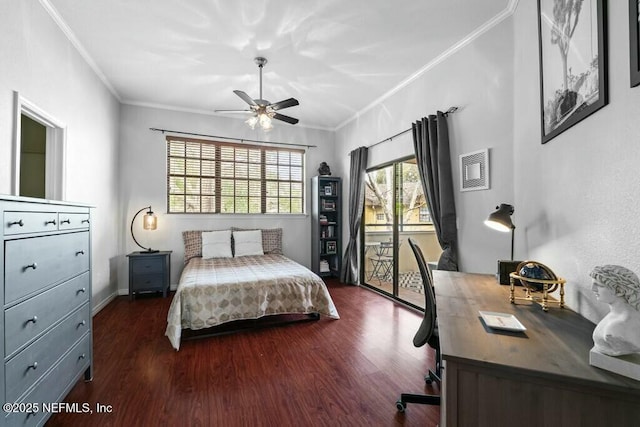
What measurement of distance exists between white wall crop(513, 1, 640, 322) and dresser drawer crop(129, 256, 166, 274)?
14.6ft

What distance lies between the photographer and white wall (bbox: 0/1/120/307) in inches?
76.8

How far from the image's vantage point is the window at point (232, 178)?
467 centimetres

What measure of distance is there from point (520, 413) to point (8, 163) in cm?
322

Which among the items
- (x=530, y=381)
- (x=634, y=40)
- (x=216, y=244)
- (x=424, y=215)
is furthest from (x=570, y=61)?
(x=216, y=244)

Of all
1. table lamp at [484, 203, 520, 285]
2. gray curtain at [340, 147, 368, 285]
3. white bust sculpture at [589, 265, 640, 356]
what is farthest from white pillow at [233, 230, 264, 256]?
white bust sculpture at [589, 265, 640, 356]

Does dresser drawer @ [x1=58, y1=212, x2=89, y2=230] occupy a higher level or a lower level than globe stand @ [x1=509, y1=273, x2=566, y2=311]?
higher

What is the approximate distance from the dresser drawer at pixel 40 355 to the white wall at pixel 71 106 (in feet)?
3.61

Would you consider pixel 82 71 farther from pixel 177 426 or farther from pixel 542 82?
pixel 542 82

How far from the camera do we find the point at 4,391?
1.16m

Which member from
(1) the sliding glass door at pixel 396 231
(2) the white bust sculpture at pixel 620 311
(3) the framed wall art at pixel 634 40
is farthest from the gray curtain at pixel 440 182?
(2) the white bust sculpture at pixel 620 311

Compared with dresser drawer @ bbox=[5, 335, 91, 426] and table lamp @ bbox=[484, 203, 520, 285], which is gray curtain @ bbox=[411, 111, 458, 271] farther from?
dresser drawer @ bbox=[5, 335, 91, 426]

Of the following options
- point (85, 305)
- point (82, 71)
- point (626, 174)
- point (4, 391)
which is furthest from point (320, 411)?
point (82, 71)

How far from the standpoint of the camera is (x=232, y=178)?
5.02 meters

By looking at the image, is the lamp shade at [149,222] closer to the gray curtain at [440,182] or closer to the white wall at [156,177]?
the white wall at [156,177]
